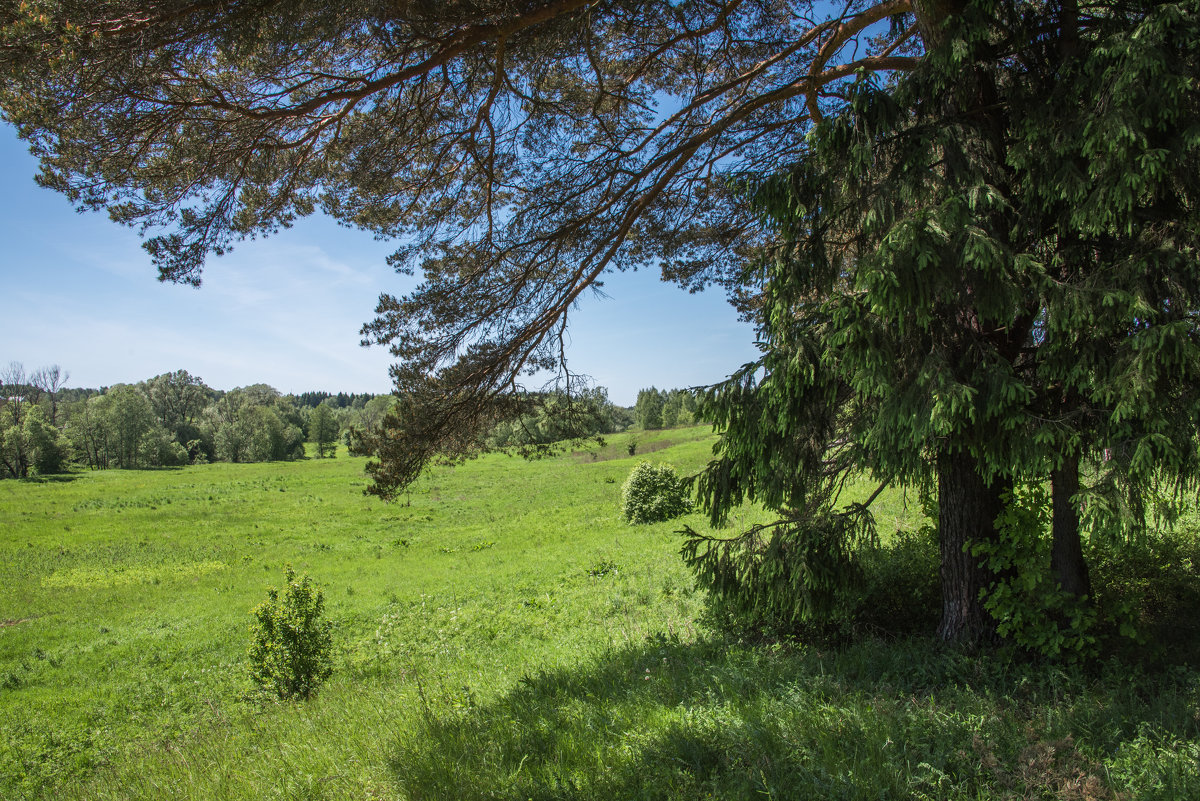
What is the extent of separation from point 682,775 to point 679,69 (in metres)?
8.19

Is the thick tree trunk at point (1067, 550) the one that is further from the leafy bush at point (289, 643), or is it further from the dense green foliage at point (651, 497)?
the dense green foliage at point (651, 497)

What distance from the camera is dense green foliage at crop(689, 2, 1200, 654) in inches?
129

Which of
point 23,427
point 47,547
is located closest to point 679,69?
point 47,547

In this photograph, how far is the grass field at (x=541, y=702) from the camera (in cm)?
331

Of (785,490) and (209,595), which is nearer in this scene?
(785,490)

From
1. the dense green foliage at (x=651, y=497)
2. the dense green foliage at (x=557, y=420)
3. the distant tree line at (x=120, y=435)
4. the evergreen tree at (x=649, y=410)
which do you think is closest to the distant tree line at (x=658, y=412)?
the evergreen tree at (x=649, y=410)

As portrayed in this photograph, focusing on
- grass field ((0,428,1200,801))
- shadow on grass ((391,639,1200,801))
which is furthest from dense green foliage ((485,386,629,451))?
shadow on grass ((391,639,1200,801))

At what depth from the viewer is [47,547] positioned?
80.3 ft

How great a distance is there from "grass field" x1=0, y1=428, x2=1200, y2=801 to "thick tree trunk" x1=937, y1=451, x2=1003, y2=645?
0.37 metres

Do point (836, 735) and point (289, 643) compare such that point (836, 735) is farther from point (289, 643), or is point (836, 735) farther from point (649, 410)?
point (649, 410)

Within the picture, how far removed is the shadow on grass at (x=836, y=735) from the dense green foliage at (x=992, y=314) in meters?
0.54

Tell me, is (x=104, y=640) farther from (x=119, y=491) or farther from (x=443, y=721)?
(x=119, y=491)

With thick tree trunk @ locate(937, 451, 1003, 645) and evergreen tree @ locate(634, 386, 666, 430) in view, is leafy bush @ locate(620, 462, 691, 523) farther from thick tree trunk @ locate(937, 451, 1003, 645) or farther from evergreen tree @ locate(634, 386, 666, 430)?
evergreen tree @ locate(634, 386, 666, 430)

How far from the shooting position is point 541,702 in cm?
507
